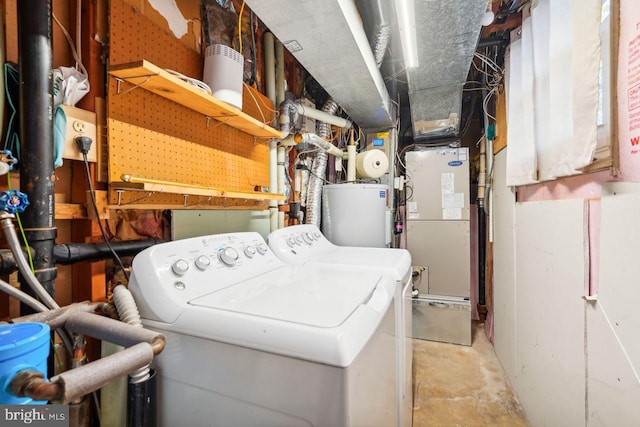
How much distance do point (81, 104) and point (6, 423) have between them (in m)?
0.98

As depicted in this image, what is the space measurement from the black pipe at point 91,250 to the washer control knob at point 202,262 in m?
0.28

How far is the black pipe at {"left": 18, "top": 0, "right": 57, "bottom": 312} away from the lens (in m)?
0.84

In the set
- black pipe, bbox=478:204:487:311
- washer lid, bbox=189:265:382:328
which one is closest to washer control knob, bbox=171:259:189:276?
washer lid, bbox=189:265:382:328

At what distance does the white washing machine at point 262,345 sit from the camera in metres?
0.69

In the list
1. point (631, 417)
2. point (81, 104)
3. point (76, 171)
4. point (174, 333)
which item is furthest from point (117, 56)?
point (631, 417)

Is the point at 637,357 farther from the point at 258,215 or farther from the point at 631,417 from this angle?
the point at 258,215

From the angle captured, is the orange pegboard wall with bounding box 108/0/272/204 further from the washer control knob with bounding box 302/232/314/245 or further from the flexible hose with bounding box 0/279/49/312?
the washer control knob with bounding box 302/232/314/245

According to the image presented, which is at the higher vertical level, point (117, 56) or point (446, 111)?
point (446, 111)

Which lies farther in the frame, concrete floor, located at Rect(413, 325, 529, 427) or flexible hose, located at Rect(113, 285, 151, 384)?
concrete floor, located at Rect(413, 325, 529, 427)

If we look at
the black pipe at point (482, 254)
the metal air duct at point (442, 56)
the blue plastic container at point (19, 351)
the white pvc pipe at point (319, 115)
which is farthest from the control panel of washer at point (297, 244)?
the black pipe at point (482, 254)

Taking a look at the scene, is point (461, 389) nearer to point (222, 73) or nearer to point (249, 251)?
point (249, 251)

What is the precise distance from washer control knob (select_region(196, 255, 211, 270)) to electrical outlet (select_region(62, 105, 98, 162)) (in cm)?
51

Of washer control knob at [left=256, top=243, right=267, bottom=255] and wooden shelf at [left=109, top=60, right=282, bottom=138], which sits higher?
wooden shelf at [left=109, top=60, right=282, bottom=138]

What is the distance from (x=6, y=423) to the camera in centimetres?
55
